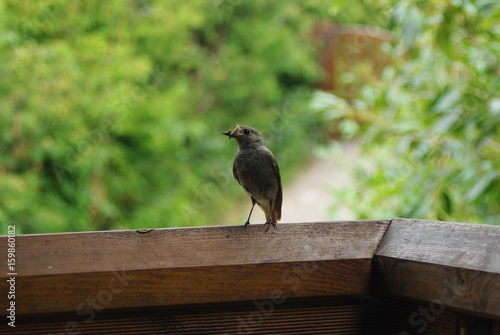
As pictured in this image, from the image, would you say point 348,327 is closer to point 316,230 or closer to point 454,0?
point 316,230

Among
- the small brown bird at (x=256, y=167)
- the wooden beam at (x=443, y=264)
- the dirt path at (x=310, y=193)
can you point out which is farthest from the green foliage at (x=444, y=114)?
the dirt path at (x=310, y=193)

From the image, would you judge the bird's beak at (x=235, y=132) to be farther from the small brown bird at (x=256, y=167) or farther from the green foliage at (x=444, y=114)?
the green foliage at (x=444, y=114)

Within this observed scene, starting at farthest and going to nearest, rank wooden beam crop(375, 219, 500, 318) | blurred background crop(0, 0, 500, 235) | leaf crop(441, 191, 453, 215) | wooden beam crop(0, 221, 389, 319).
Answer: blurred background crop(0, 0, 500, 235)
leaf crop(441, 191, 453, 215)
wooden beam crop(0, 221, 389, 319)
wooden beam crop(375, 219, 500, 318)

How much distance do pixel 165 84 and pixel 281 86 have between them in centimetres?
378

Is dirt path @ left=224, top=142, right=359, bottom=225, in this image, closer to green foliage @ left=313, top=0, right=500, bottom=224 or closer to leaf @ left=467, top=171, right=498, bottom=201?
green foliage @ left=313, top=0, right=500, bottom=224

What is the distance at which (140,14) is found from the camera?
573cm

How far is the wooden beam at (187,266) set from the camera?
3.95 ft

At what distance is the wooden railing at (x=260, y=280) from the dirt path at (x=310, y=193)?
6282mm

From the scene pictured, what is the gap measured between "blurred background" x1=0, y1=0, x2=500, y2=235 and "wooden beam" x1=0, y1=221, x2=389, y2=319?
4.77 ft

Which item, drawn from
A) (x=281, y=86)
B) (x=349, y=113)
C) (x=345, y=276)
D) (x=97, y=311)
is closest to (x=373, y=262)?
(x=345, y=276)

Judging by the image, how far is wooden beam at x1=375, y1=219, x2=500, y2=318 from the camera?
3.60 ft

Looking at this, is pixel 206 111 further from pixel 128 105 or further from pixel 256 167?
pixel 256 167

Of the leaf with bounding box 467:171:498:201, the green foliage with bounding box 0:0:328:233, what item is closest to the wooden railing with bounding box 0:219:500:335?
the leaf with bounding box 467:171:498:201

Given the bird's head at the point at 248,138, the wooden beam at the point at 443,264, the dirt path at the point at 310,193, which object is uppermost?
the dirt path at the point at 310,193
